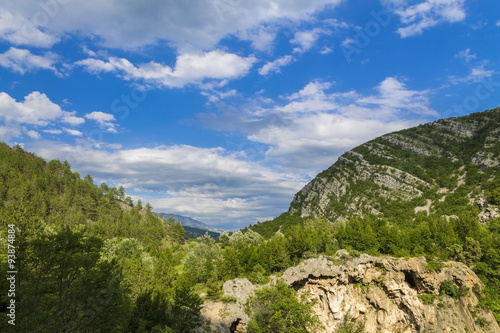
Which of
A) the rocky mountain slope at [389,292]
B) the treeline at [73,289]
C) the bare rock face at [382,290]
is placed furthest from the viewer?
the bare rock face at [382,290]

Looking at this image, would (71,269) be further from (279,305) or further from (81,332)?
(279,305)

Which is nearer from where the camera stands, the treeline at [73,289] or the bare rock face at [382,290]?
the treeline at [73,289]

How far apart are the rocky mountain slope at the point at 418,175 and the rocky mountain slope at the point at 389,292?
159 ft

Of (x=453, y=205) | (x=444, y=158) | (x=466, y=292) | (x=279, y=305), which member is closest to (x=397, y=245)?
(x=466, y=292)

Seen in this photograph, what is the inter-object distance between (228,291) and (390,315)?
42401mm

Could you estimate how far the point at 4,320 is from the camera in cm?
1769

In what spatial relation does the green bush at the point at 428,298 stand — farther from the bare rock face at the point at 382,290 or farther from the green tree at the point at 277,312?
the green tree at the point at 277,312

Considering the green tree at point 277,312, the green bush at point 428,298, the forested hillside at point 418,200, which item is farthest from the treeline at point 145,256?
the green bush at point 428,298

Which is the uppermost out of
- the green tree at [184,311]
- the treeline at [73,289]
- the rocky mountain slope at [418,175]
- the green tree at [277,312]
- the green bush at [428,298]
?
the rocky mountain slope at [418,175]

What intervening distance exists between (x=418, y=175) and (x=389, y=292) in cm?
10577

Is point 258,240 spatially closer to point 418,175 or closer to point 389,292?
point 389,292

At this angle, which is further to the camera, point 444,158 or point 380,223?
point 444,158

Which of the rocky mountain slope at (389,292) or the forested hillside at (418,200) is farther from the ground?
the forested hillside at (418,200)

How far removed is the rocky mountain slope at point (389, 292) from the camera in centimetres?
6122
